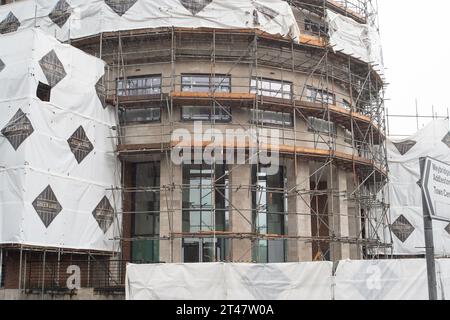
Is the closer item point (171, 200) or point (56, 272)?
point (56, 272)

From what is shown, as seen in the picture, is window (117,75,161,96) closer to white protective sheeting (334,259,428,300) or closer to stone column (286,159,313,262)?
stone column (286,159,313,262)

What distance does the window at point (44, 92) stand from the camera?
23.1m

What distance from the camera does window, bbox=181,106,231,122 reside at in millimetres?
26500

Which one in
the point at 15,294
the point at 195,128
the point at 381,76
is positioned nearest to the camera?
the point at 15,294

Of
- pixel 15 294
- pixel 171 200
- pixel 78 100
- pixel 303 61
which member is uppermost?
pixel 303 61

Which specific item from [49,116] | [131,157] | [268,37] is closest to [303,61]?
[268,37]

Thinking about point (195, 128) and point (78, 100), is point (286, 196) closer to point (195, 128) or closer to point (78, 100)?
point (195, 128)

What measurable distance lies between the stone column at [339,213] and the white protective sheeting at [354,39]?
579cm

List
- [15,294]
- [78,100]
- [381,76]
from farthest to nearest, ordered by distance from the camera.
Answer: [381,76]
[78,100]
[15,294]

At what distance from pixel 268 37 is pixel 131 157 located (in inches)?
319

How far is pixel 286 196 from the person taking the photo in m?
26.4

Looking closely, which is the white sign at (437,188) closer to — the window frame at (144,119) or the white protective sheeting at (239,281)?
the white protective sheeting at (239,281)

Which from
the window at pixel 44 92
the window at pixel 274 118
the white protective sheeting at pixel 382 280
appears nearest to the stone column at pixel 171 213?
the window at pixel 274 118

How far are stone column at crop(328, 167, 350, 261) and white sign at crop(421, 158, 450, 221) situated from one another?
1714 cm
